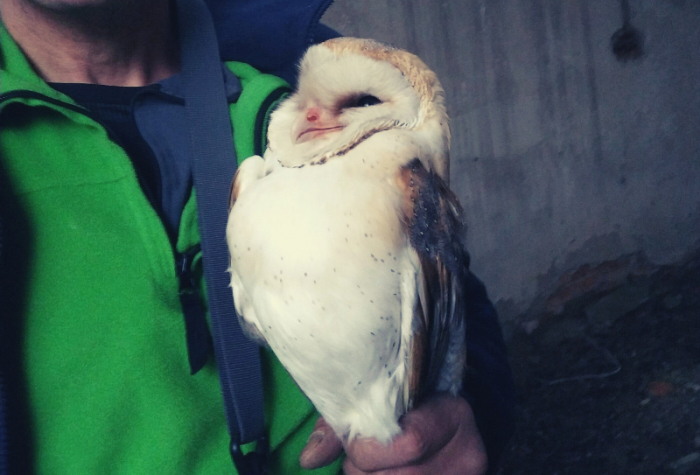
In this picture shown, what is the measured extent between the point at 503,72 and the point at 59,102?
182 cm

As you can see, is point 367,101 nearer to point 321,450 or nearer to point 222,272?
point 222,272

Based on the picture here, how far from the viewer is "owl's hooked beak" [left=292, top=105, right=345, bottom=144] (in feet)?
1.81

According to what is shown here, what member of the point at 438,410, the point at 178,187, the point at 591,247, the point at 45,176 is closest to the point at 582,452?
the point at 591,247

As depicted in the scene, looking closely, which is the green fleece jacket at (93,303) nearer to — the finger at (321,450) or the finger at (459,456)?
the finger at (321,450)

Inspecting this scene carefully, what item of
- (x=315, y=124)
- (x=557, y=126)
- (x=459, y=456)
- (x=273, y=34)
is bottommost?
(x=459, y=456)

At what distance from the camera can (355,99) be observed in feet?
1.81

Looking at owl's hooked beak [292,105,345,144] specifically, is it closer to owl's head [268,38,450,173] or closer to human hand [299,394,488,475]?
owl's head [268,38,450,173]

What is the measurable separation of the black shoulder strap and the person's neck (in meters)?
0.19

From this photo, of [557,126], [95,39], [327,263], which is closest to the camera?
[327,263]

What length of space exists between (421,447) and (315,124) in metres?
0.44

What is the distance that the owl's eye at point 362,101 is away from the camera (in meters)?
0.55

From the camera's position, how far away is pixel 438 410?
70 centimetres

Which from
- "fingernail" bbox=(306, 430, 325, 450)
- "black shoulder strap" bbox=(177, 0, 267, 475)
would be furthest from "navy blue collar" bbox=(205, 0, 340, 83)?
"fingernail" bbox=(306, 430, 325, 450)

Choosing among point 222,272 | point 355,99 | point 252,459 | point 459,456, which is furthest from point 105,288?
point 459,456
